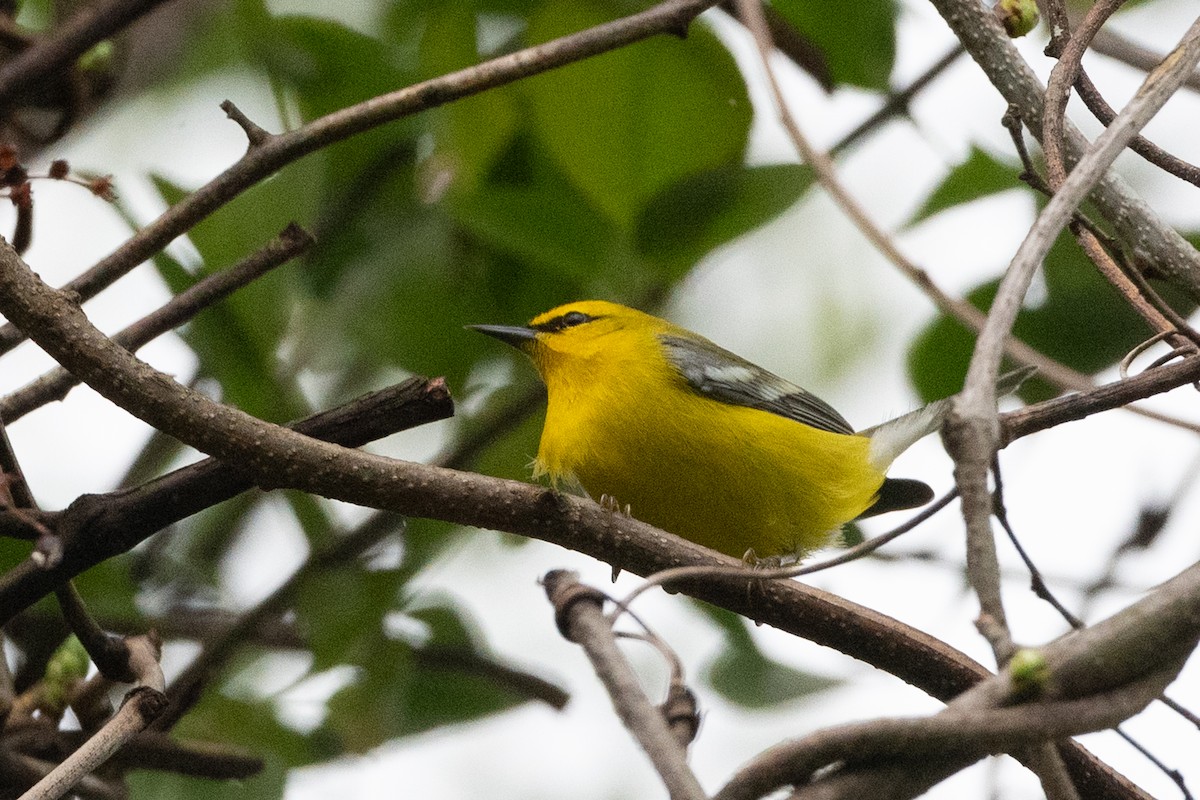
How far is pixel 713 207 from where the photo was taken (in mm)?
3416

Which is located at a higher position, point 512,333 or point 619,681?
point 512,333

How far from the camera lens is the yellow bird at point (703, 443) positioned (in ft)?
11.7

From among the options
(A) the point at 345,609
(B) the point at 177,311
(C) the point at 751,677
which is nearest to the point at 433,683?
(A) the point at 345,609

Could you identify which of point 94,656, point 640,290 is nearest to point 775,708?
point 640,290

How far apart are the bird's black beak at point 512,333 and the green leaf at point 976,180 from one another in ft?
3.94

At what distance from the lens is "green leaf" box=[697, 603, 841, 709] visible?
11.8ft

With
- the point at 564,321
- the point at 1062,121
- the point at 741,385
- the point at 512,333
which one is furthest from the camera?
the point at 564,321

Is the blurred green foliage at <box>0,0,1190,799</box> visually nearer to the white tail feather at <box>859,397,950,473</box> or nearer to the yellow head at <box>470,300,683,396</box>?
the yellow head at <box>470,300,683,396</box>

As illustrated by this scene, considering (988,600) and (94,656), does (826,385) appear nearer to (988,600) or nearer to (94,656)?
(94,656)

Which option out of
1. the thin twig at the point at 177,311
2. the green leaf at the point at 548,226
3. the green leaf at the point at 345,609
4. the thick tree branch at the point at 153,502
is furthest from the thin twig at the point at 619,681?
the green leaf at the point at 548,226

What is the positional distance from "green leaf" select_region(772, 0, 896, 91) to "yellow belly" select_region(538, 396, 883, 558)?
98cm

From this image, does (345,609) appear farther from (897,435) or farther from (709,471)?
(897,435)

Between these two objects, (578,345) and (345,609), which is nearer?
(345,609)

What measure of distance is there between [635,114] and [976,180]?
36.8 inches
